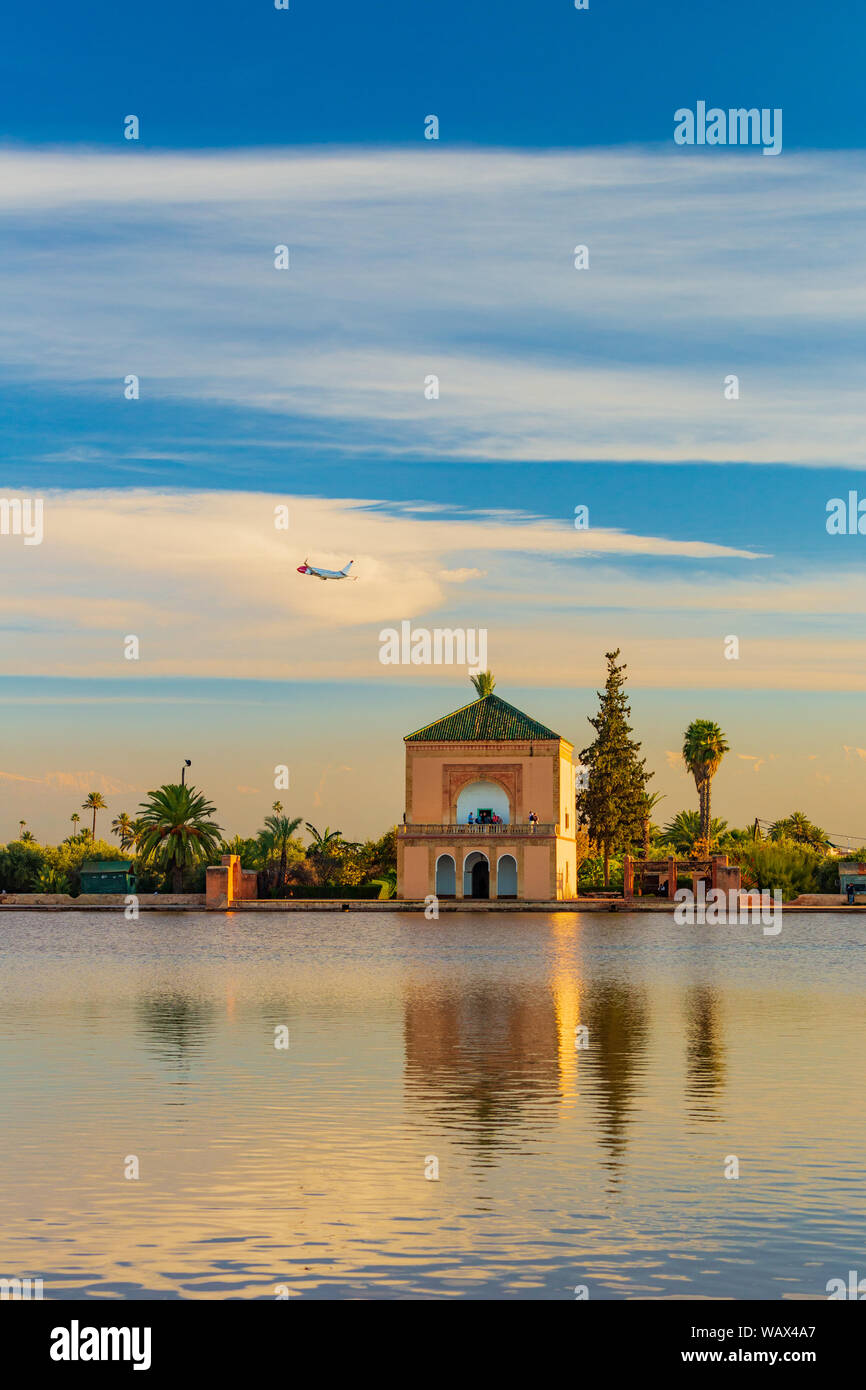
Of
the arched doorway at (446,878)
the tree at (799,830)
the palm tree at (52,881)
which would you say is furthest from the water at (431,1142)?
the tree at (799,830)

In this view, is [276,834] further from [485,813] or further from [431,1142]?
[431,1142]

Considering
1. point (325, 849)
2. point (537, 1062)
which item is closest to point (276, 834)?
point (325, 849)

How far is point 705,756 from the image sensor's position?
92125mm

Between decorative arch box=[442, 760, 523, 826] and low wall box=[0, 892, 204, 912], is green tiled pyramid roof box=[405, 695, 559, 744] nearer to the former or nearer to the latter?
decorative arch box=[442, 760, 523, 826]

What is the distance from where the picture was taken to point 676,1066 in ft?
46.4

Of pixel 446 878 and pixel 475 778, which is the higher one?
pixel 475 778

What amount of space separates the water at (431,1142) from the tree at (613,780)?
189 feet

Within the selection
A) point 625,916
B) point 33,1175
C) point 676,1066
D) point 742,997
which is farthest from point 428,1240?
point 625,916

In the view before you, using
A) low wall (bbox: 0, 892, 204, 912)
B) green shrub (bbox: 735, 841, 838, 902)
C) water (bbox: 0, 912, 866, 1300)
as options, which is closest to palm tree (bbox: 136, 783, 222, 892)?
low wall (bbox: 0, 892, 204, 912)

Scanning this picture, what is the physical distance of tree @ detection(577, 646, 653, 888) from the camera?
80.4 m

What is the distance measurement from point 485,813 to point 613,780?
8.32 metres

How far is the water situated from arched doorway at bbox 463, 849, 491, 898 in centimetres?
5233
